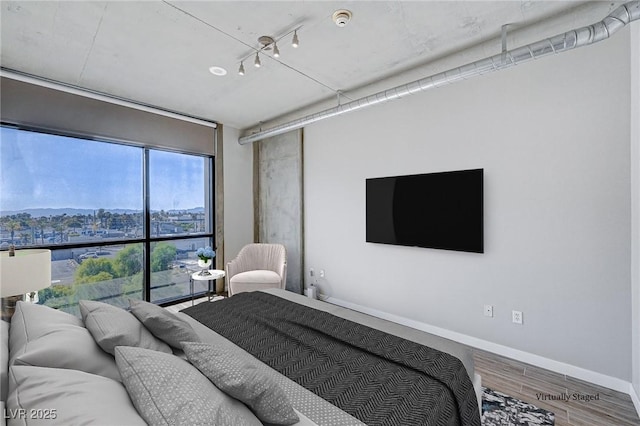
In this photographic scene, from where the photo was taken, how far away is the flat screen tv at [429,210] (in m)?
2.94

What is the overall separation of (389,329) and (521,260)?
158cm

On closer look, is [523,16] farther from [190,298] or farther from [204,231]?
[190,298]

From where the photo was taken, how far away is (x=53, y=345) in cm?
115

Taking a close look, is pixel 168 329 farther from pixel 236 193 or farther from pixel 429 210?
pixel 236 193

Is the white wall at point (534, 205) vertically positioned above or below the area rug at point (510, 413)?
above

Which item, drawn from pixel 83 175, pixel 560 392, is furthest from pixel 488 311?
pixel 83 175

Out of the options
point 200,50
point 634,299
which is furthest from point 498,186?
point 200,50

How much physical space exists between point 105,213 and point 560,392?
5.00 meters

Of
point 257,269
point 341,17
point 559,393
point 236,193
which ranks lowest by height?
point 559,393

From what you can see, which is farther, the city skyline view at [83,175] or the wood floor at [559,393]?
the city skyline view at [83,175]

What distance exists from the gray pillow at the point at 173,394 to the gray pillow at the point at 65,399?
0.05m

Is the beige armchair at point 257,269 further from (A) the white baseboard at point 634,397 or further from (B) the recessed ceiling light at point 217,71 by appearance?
(A) the white baseboard at point 634,397

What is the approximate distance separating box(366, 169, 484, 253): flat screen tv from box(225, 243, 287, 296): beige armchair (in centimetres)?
135

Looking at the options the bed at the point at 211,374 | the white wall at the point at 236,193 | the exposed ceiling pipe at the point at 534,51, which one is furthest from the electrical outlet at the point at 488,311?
the white wall at the point at 236,193
